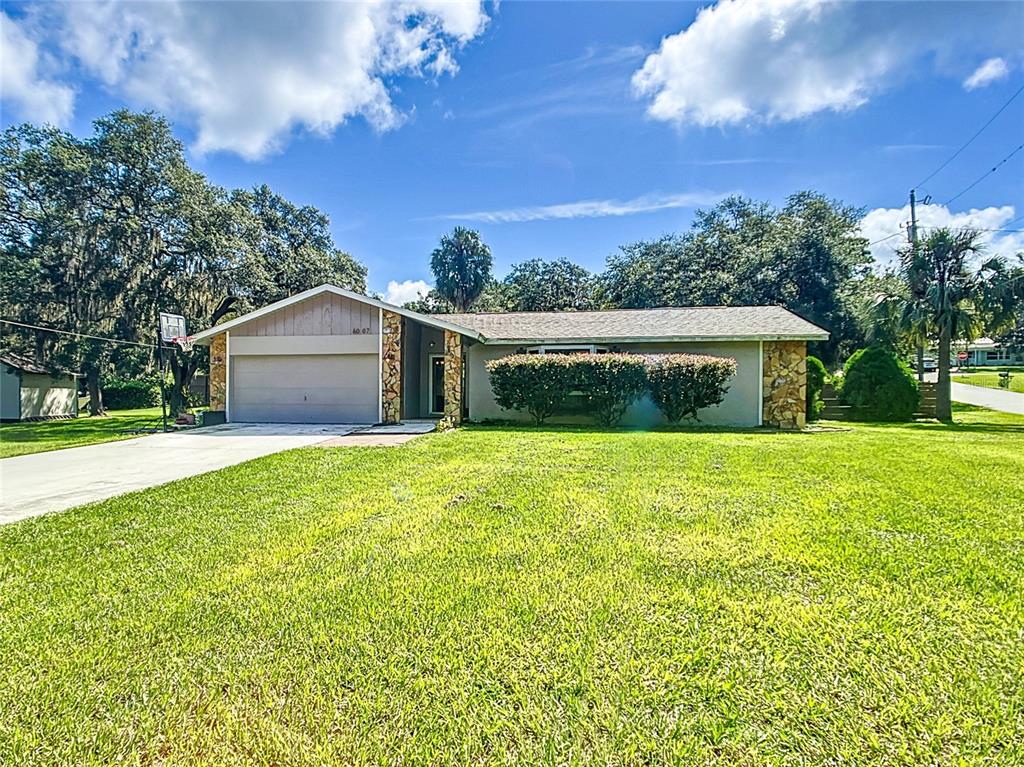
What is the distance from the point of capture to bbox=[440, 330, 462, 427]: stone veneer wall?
13234 mm

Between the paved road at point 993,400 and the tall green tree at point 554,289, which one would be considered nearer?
the paved road at point 993,400

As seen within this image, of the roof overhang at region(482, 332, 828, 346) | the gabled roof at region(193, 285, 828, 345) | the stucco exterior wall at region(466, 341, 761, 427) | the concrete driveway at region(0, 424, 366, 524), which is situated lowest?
the concrete driveway at region(0, 424, 366, 524)

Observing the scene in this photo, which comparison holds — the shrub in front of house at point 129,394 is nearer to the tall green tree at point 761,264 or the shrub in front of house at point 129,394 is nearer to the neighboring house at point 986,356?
the tall green tree at point 761,264

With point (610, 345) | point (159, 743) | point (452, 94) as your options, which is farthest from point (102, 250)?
point (159, 743)

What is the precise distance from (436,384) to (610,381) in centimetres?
605

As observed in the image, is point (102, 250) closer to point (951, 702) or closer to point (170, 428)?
point (170, 428)

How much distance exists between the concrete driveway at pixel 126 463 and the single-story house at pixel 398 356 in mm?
1579

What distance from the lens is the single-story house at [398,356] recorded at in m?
13.7

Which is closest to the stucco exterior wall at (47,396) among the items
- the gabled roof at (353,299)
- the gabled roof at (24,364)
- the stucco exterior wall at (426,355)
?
the gabled roof at (24,364)

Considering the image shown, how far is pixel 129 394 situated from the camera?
27.5m

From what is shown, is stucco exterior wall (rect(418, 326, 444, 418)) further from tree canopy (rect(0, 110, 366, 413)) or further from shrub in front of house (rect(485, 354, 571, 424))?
tree canopy (rect(0, 110, 366, 413))

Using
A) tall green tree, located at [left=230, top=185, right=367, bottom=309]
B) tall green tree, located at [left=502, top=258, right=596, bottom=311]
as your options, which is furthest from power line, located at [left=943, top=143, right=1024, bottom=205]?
tall green tree, located at [left=230, top=185, right=367, bottom=309]

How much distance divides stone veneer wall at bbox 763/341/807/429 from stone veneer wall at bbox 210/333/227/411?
49.8 feet

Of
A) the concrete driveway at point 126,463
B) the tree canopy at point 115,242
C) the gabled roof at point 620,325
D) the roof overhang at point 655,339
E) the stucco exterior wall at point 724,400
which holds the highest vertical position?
the tree canopy at point 115,242
